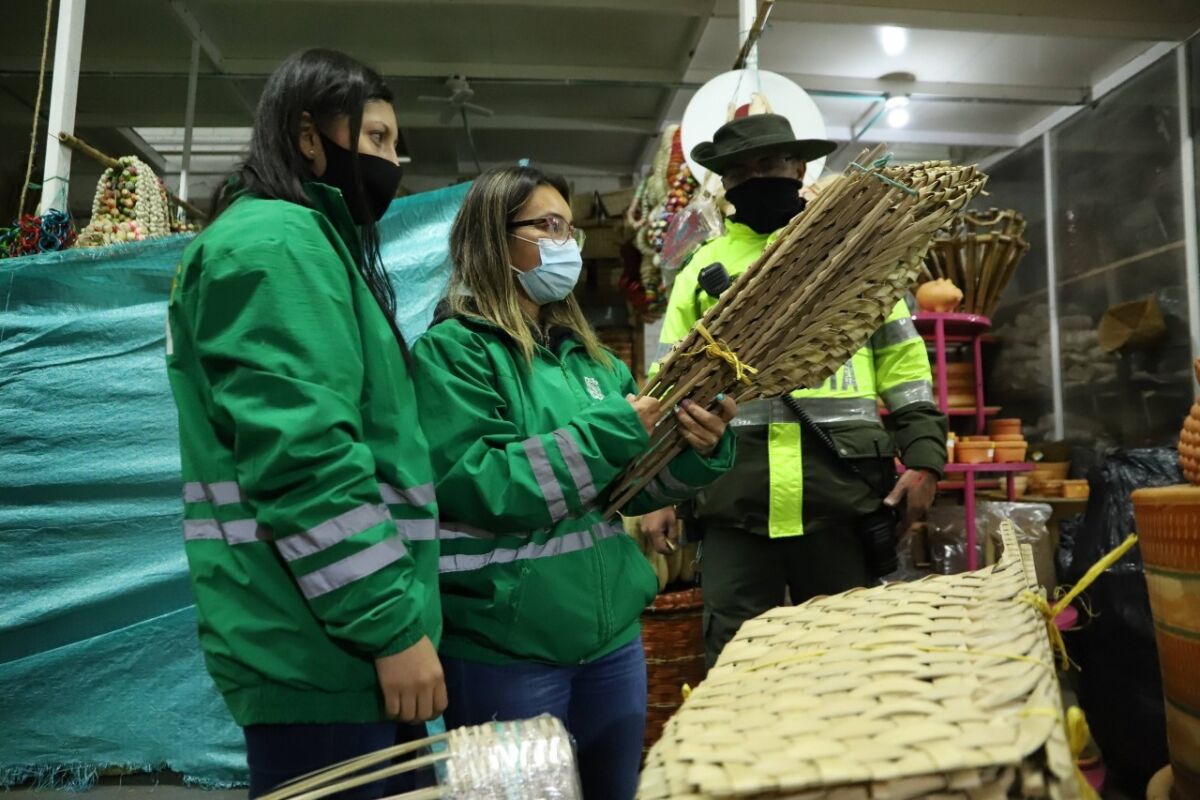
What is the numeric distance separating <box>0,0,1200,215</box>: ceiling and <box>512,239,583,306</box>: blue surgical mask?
3.35 meters

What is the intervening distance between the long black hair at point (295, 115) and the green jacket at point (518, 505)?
17 cm

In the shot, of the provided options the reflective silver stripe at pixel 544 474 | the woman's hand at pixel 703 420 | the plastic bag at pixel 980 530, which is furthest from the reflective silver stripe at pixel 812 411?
the plastic bag at pixel 980 530

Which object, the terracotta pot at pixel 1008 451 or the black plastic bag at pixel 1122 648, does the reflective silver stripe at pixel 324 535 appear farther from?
the terracotta pot at pixel 1008 451

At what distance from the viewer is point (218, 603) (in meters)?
0.95

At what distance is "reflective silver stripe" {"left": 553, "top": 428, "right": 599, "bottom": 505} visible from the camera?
1195mm

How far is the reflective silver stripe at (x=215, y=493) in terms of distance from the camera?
37.8 inches

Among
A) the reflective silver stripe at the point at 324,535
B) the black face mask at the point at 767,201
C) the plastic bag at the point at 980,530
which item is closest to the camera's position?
the reflective silver stripe at the point at 324,535

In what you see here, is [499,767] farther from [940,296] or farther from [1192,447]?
[940,296]

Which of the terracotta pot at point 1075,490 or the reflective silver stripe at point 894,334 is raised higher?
the reflective silver stripe at point 894,334

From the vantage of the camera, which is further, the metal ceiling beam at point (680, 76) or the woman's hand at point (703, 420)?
the metal ceiling beam at point (680, 76)

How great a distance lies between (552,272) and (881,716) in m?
1.12

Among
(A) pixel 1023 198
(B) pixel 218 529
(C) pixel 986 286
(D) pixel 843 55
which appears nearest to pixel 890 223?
(B) pixel 218 529

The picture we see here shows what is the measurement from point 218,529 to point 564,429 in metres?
0.50

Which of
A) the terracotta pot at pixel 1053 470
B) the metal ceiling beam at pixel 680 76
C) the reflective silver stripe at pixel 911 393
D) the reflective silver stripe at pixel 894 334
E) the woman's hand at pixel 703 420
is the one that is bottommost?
the terracotta pot at pixel 1053 470
